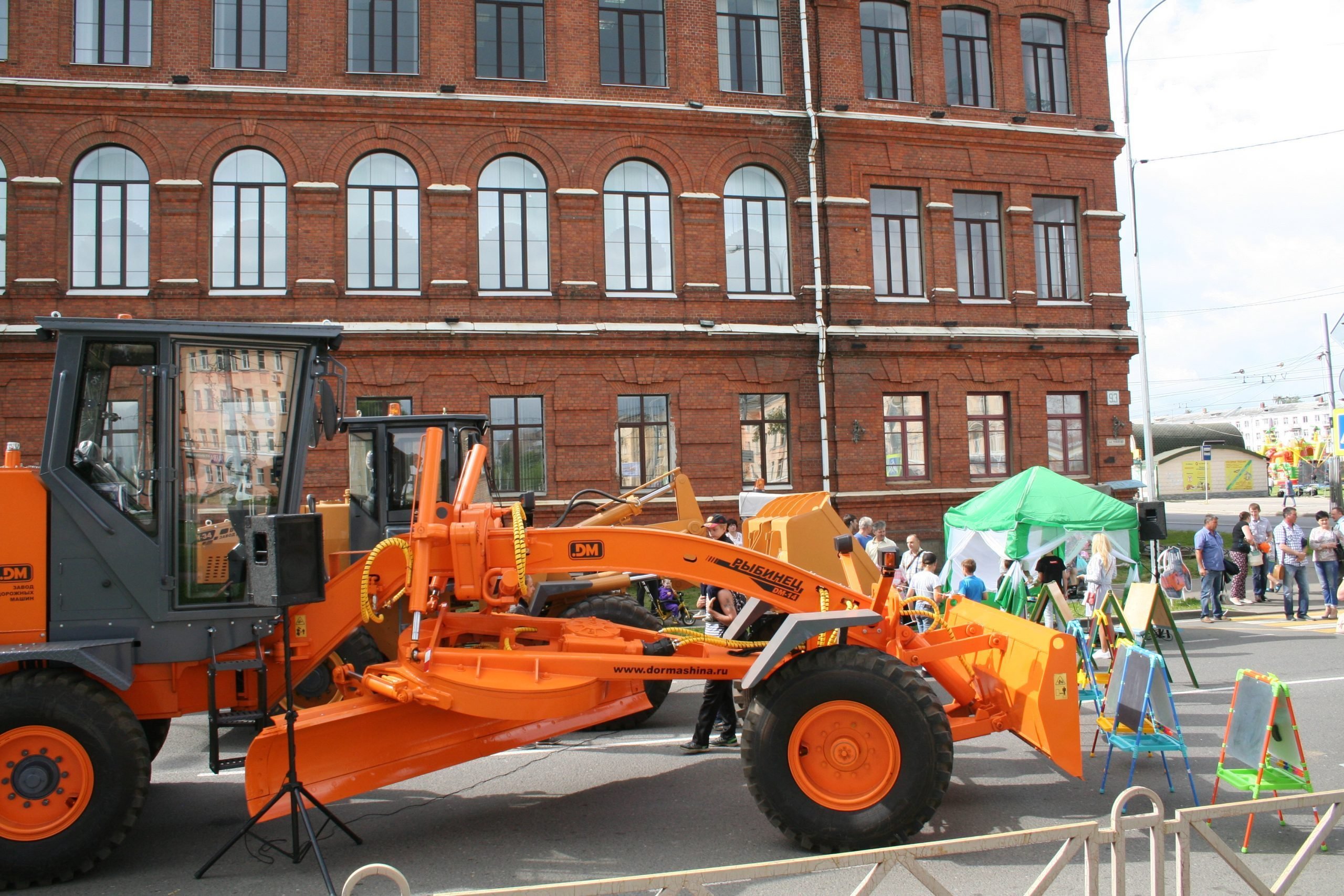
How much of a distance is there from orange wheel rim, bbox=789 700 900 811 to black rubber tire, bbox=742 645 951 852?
0.04 m

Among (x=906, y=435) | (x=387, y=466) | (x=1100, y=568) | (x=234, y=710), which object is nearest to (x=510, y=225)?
(x=906, y=435)

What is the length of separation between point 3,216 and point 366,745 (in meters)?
17.8

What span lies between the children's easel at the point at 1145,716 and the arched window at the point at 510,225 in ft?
49.5

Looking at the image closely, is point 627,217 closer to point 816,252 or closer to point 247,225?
point 816,252

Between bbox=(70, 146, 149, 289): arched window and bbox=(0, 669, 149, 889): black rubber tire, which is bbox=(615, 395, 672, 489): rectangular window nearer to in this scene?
bbox=(70, 146, 149, 289): arched window

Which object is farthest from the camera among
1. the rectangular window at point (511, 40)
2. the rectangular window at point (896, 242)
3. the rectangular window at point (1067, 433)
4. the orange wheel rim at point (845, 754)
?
the rectangular window at point (1067, 433)

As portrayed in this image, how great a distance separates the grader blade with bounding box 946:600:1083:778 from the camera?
5770 mm

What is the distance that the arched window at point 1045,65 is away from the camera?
74.7 feet

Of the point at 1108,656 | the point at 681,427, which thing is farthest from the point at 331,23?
the point at 1108,656

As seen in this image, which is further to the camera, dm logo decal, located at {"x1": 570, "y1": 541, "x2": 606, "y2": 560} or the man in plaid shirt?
the man in plaid shirt

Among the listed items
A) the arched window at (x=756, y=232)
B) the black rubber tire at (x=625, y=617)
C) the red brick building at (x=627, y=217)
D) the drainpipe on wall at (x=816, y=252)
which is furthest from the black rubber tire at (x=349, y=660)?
the arched window at (x=756, y=232)

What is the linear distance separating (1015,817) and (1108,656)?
4.43m

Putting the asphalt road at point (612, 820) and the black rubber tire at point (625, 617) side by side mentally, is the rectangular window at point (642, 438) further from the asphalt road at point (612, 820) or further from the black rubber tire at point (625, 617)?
the asphalt road at point (612, 820)

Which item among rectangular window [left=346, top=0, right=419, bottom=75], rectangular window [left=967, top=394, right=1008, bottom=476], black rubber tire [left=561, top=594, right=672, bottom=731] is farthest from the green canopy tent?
rectangular window [left=346, top=0, right=419, bottom=75]
